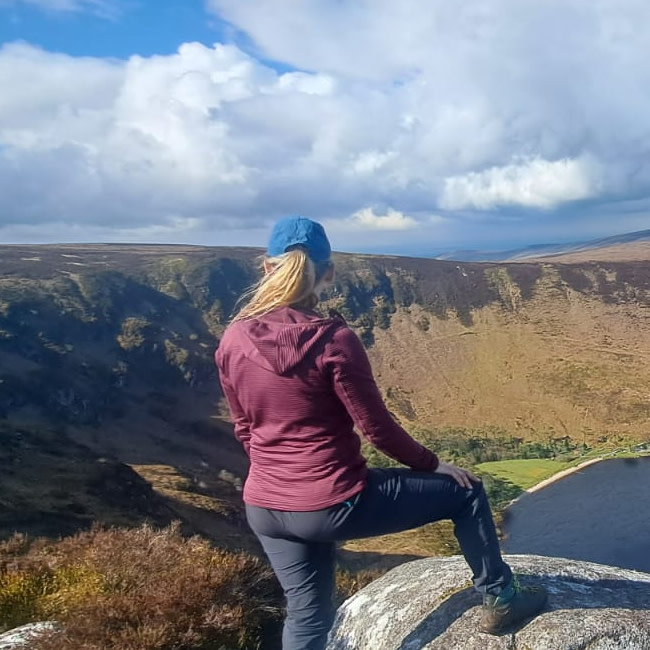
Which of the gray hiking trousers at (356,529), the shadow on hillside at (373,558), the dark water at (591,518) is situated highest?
the gray hiking trousers at (356,529)

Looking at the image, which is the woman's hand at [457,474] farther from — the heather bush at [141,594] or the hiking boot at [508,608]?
the heather bush at [141,594]

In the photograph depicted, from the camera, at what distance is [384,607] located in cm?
580

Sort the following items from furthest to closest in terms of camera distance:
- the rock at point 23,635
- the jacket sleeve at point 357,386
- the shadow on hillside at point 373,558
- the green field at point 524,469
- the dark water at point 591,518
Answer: the green field at point 524,469 < the dark water at point 591,518 < the shadow on hillside at point 373,558 < the rock at point 23,635 < the jacket sleeve at point 357,386

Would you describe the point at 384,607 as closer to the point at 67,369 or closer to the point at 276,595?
the point at 276,595

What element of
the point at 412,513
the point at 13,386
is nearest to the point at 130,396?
the point at 13,386

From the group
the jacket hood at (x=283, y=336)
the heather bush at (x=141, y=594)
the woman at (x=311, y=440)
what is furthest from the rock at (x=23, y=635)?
the jacket hood at (x=283, y=336)

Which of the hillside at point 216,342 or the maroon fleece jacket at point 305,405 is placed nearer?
the maroon fleece jacket at point 305,405

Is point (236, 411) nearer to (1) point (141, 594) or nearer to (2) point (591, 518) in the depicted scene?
(1) point (141, 594)

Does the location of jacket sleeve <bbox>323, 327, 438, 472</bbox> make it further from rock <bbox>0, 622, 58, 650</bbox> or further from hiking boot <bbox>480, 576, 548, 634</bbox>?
rock <bbox>0, 622, 58, 650</bbox>

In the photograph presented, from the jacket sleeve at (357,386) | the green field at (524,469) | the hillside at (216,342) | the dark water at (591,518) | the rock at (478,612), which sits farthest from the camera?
the hillside at (216,342)

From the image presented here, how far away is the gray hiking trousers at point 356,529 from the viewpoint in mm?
4008

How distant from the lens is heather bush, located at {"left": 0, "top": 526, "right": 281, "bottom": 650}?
598 centimetres

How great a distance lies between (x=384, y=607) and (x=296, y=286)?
3.25 metres

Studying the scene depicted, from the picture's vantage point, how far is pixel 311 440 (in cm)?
391
